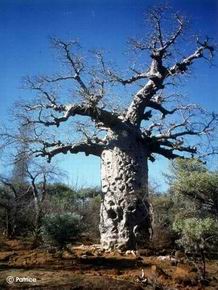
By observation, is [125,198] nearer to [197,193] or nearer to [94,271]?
[197,193]

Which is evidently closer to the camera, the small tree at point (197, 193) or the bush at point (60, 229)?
the small tree at point (197, 193)

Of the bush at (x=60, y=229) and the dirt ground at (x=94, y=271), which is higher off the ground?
the bush at (x=60, y=229)

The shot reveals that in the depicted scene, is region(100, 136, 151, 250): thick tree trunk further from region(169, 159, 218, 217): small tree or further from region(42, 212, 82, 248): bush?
region(169, 159, 218, 217): small tree

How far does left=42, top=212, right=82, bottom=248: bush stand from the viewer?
8.63 m

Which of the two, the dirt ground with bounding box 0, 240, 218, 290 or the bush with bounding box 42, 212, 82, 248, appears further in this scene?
the bush with bounding box 42, 212, 82, 248

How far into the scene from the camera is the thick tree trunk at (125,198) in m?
9.40

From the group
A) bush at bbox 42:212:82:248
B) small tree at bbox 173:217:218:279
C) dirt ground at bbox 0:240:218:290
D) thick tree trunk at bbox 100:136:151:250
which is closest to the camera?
dirt ground at bbox 0:240:218:290

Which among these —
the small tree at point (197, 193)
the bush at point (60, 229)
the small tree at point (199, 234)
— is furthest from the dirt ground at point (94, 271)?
the small tree at point (197, 193)

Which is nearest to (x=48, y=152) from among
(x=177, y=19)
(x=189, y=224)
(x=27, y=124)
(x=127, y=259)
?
(x=27, y=124)

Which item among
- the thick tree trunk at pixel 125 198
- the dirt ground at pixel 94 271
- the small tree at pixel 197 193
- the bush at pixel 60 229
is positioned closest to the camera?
the dirt ground at pixel 94 271

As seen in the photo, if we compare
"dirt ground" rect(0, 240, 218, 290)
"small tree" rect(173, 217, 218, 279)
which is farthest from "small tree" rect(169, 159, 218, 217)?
"dirt ground" rect(0, 240, 218, 290)

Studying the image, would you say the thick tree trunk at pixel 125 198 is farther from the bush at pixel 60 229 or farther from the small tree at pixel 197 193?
the small tree at pixel 197 193

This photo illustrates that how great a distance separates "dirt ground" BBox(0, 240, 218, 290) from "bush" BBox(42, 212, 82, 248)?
0.85 feet

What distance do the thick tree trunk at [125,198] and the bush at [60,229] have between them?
3.30 feet
